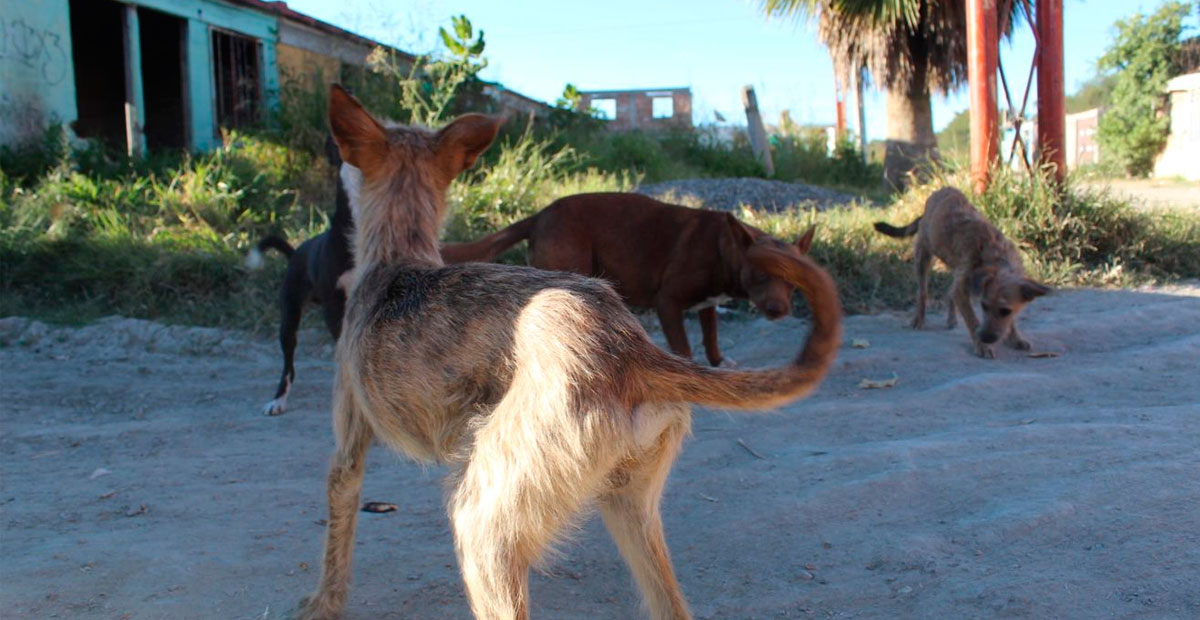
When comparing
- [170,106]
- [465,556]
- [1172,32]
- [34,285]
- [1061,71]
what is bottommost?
[465,556]

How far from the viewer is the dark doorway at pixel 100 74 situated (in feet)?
61.6

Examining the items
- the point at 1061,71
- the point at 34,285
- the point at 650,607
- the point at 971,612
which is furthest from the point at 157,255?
the point at 1061,71

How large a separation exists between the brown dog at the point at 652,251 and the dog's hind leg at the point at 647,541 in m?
3.56

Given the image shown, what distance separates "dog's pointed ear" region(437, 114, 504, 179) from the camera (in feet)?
11.5

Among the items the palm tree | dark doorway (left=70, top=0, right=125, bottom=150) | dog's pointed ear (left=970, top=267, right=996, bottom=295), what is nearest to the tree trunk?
the palm tree

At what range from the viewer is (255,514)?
4.09 metres

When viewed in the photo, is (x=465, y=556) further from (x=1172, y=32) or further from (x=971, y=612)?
(x=1172, y=32)

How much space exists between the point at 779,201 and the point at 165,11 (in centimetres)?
982

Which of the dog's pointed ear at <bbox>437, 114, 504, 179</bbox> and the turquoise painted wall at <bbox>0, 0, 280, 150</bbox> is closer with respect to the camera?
the dog's pointed ear at <bbox>437, 114, 504, 179</bbox>

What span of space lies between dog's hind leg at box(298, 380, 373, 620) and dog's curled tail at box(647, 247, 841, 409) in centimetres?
112

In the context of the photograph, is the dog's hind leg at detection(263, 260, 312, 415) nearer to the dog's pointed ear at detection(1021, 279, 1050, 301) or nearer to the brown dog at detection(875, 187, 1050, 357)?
the brown dog at detection(875, 187, 1050, 357)

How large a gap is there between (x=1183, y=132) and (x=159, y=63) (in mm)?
22807

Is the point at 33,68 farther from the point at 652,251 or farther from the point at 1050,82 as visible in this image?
the point at 1050,82

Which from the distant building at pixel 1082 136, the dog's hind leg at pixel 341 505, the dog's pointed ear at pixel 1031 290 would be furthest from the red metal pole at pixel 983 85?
the distant building at pixel 1082 136
